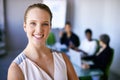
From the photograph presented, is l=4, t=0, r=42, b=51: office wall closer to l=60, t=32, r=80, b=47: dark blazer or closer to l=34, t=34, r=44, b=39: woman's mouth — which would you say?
l=34, t=34, r=44, b=39: woman's mouth

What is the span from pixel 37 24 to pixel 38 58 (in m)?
0.14

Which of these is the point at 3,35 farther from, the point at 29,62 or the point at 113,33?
the point at 113,33

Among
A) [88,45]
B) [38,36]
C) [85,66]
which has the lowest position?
[85,66]

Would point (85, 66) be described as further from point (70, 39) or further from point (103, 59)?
point (70, 39)

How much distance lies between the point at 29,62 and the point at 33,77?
6 centimetres

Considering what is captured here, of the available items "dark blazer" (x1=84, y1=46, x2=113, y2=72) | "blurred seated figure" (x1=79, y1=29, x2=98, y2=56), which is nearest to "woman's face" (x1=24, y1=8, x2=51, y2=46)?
"dark blazer" (x1=84, y1=46, x2=113, y2=72)

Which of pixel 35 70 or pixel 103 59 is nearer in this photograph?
pixel 35 70

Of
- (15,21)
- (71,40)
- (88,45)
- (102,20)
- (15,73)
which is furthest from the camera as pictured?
(102,20)

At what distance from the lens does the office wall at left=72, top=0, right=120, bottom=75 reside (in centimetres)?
398

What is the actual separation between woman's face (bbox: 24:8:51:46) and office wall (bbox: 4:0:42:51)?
2.81ft

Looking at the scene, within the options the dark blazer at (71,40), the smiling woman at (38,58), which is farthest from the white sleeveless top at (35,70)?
the dark blazer at (71,40)

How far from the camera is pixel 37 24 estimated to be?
2.54ft

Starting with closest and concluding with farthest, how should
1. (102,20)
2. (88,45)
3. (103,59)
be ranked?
1. (103,59)
2. (88,45)
3. (102,20)

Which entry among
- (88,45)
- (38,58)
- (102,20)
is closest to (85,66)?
(88,45)
